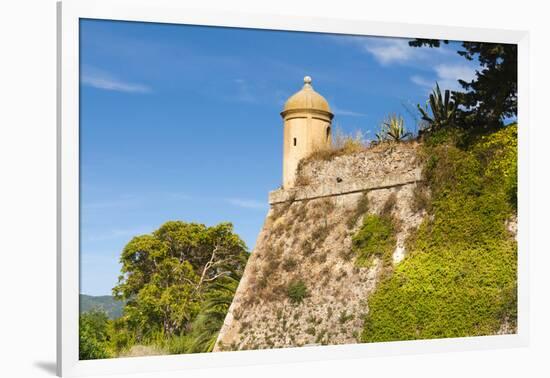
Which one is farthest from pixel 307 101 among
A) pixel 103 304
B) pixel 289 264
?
pixel 103 304

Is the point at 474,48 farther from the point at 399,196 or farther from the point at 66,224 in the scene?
the point at 66,224

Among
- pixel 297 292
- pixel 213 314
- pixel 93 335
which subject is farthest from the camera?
pixel 213 314

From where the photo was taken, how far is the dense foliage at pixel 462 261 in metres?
10.2

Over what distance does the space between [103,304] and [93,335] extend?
0.42 m

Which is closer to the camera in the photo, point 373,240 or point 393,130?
point 373,240

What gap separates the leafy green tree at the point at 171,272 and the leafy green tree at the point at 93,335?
588 millimetres

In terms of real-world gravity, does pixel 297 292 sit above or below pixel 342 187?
below

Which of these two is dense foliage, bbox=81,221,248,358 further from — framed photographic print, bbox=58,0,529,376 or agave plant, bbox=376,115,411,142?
agave plant, bbox=376,115,411,142

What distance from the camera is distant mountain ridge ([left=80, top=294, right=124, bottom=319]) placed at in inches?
320

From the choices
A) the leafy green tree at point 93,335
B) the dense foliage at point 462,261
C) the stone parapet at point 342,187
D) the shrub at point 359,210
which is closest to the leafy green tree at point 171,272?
the leafy green tree at point 93,335

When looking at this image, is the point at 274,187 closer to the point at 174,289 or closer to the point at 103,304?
the point at 174,289

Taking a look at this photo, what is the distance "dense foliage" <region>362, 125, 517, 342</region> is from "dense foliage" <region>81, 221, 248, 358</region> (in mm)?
2337

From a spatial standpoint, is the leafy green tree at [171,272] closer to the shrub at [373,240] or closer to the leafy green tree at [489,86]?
the shrub at [373,240]

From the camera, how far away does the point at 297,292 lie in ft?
36.3
